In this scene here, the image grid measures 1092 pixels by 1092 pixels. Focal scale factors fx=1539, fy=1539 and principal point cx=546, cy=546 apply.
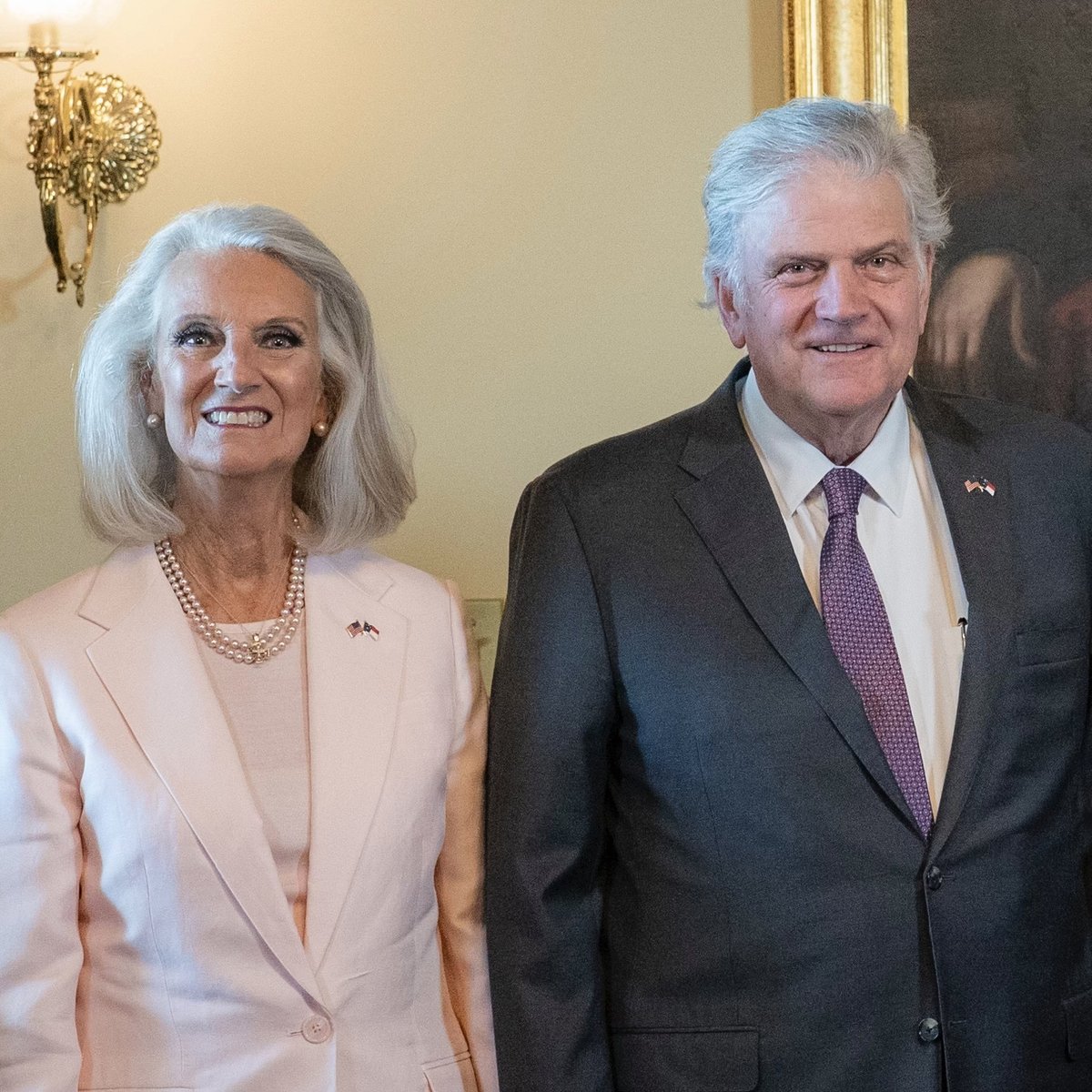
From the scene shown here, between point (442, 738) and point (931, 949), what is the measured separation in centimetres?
74

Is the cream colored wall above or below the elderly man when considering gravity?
above

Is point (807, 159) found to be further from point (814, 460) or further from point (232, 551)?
point (232, 551)

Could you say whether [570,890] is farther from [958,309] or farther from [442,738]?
[958,309]

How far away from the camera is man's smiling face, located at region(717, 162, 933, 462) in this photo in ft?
6.88

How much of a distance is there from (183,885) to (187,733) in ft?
0.66

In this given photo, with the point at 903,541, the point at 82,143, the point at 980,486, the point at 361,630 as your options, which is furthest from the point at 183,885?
Answer: the point at 82,143

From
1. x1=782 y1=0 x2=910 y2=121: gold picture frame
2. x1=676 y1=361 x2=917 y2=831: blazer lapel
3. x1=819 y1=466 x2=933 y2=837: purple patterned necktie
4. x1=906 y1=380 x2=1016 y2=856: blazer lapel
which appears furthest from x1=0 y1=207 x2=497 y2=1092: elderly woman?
x1=782 y1=0 x2=910 y2=121: gold picture frame

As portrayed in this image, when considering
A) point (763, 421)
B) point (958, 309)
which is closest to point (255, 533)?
point (763, 421)

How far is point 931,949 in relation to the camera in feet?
6.57

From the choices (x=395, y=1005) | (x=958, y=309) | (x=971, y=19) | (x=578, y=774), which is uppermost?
(x=971, y=19)

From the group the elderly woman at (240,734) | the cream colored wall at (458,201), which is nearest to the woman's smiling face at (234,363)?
the elderly woman at (240,734)

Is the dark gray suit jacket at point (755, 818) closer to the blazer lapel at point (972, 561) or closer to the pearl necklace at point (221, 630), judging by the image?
the blazer lapel at point (972, 561)

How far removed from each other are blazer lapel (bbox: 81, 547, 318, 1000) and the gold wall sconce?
91 centimetres

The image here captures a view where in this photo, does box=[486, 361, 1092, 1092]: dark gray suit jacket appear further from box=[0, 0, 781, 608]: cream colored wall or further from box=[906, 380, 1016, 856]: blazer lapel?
box=[0, 0, 781, 608]: cream colored wall
